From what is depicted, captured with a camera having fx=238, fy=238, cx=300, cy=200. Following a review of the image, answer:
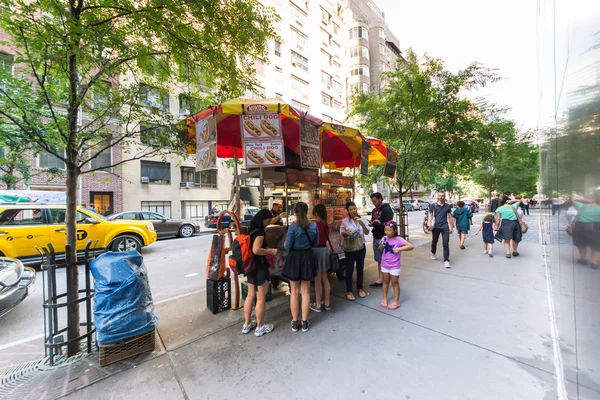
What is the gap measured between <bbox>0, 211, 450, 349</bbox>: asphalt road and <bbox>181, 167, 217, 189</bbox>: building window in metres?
11.8

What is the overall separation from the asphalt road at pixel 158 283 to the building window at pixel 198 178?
38.8ft

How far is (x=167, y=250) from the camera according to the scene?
30.1 feet

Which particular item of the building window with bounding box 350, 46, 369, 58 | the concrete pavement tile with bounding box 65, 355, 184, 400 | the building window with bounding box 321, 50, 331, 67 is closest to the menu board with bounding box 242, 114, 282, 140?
the concrete pavement tile with bounding box 65, 355, 184, 400

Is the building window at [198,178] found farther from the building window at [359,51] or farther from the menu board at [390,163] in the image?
the building window at [359,51]

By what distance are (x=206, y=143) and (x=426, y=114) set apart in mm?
6617

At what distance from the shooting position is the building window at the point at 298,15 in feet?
86.7

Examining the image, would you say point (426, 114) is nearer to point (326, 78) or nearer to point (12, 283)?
point (12, 283)

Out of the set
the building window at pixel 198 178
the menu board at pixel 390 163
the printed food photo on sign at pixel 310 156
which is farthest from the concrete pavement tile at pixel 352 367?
the building window at pixel 198 178

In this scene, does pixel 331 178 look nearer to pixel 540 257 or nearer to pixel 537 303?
pixel 537 303

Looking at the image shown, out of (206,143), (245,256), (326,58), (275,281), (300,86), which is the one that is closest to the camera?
(245,256)

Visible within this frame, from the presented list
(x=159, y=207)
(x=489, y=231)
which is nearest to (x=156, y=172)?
(x=159, y=207)

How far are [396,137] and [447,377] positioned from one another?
7174mm

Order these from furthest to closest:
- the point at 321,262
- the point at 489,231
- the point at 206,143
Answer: the point at 489,231
the point at 206,143
the point at 321,262

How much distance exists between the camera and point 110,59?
9.50ft
